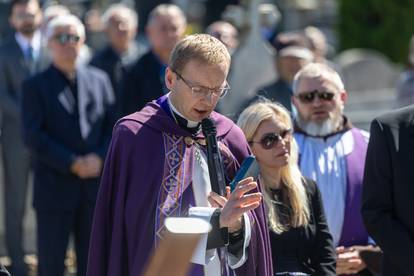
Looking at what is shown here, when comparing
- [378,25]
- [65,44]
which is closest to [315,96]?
[65,44]

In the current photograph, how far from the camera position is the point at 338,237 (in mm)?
6297

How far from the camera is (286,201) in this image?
571 cm

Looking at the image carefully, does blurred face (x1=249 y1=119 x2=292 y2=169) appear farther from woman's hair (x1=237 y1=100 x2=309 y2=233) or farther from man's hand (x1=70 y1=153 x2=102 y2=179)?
man's hand (x1=70 y1=153 x2=102 y2=179)

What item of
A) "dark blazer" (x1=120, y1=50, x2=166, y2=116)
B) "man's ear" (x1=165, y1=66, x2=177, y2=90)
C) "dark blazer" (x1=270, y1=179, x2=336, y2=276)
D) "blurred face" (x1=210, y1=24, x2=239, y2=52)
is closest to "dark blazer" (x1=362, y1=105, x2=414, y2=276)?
"dark blazer" (x1=270, y1=179, x2=336, y2=276)

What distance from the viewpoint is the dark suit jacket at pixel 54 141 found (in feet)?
25.4

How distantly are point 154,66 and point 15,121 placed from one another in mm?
1464

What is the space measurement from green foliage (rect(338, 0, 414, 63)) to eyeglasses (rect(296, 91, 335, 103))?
21.5 metres

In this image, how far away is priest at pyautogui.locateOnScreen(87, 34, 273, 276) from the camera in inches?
182

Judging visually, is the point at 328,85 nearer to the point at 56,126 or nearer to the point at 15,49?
the point at 56,126

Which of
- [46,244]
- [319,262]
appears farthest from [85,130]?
[319,262]

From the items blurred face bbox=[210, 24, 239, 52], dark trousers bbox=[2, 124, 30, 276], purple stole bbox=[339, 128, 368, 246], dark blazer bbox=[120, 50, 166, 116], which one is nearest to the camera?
purple stole bbox=[339, 128, 368, 246]

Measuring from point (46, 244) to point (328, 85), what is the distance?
241 centimetres

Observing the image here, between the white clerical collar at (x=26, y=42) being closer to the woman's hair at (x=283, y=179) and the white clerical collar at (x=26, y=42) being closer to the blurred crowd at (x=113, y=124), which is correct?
the blurred crowd at (x=113, y=124)

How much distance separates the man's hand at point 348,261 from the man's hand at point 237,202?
5.87 feet
